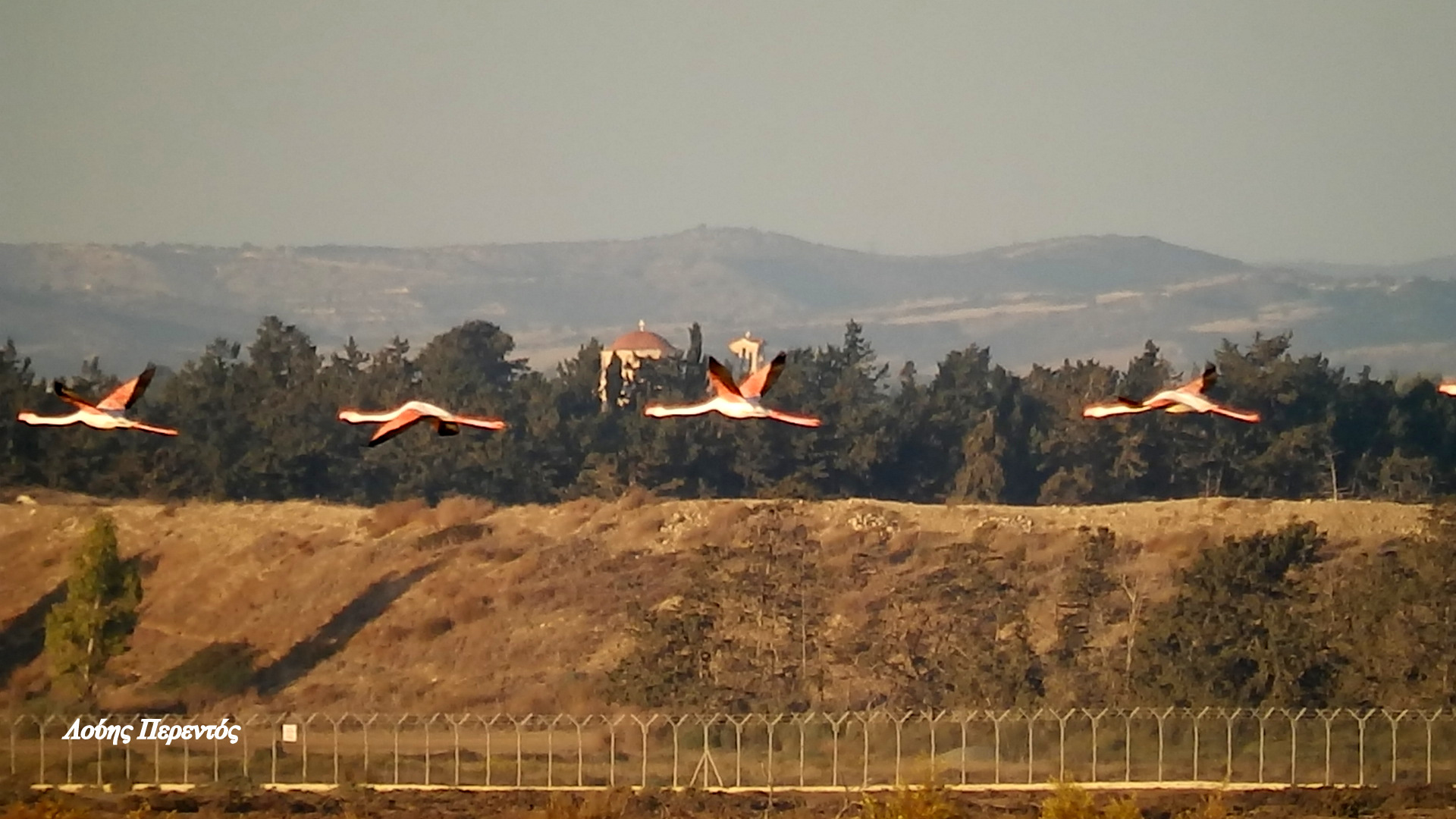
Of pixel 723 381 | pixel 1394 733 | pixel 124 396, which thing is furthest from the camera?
pixel 1394 733

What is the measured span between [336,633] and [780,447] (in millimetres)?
30168

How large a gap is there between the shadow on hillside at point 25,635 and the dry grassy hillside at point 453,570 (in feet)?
0.30

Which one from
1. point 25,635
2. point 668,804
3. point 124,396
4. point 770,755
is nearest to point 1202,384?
point 124,396

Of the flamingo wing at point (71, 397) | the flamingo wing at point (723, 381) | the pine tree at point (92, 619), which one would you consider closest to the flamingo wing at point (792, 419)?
the flamingo wing at point (723, 381)

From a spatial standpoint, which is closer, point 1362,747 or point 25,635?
point 1362,747

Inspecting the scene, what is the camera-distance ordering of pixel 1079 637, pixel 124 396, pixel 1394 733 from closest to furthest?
pixel 124 396 → pixel 1394 733 → pixel 1079 637

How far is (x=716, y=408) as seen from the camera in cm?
2755

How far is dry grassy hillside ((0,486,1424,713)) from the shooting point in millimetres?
67938

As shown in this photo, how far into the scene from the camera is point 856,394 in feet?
378

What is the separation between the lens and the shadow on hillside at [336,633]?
6900 cm

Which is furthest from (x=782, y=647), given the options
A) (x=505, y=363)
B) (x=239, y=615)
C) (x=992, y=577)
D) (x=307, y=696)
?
(x=505, y=363)

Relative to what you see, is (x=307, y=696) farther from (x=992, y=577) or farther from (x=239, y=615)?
(x=992, y=577)

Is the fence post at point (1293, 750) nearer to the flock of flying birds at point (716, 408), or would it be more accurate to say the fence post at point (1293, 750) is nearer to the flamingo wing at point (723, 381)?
the flock of flying birds at point (716, 408)

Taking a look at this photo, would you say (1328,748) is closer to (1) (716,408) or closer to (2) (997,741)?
(2) (997,741)
